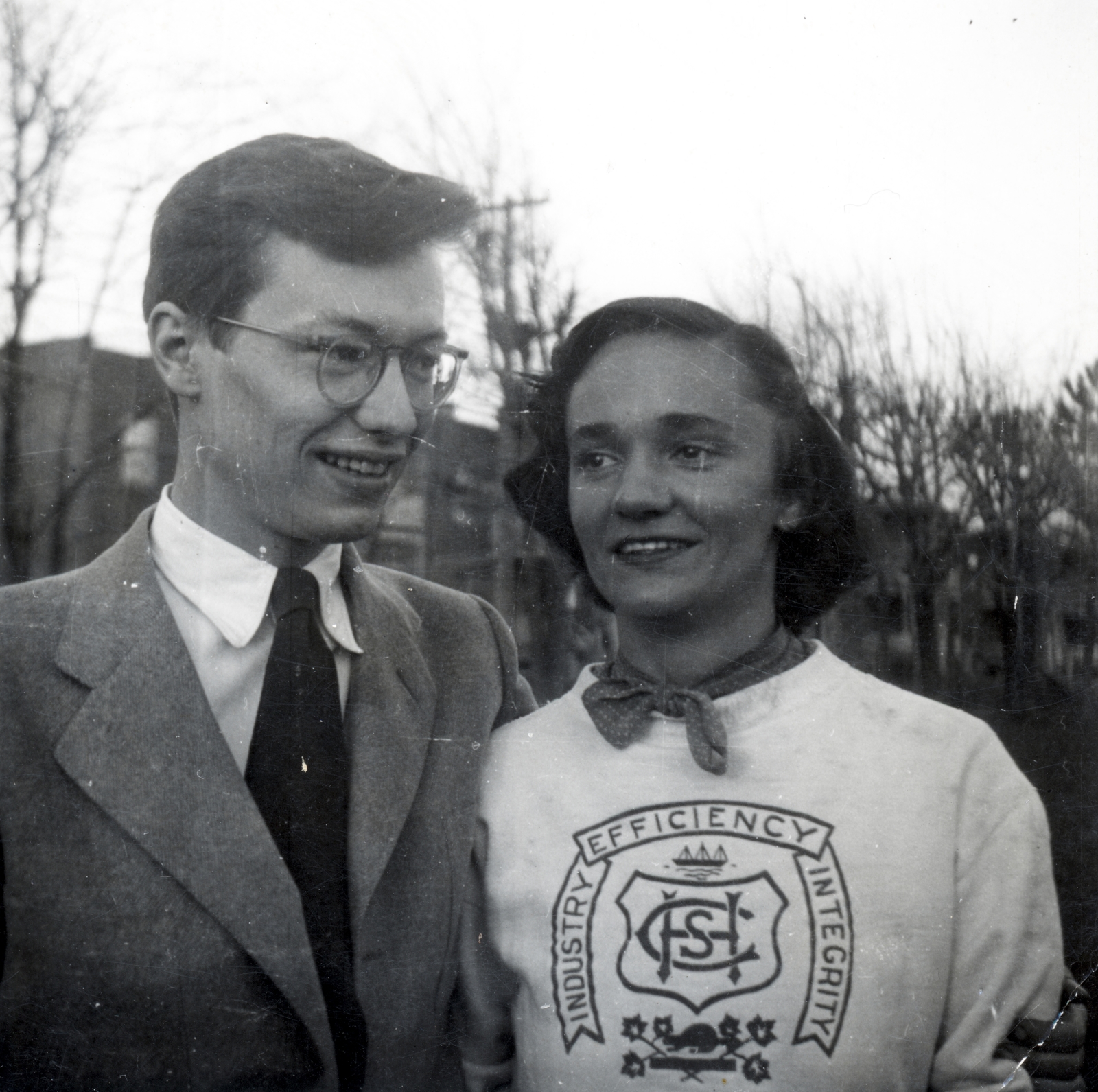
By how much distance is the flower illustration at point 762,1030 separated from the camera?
2145 mm

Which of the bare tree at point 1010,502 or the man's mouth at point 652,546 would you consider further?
the bare tree at point 1010,502

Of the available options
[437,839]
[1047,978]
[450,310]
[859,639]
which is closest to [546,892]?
[437,839]

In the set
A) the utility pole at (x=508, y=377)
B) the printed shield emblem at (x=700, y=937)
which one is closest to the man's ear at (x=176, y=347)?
the utility pole at (x=508, y=377)

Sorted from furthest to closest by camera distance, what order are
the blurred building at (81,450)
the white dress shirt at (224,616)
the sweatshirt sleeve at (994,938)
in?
the blurred building at (81,450) → the white dress shirt at (224,616) → the sweatshirt sleeve at (994,938)

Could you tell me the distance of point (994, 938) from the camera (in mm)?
2162

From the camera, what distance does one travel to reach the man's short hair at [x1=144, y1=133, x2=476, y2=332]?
7.34 ft

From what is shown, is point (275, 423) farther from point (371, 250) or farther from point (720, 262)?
point (720, 262)

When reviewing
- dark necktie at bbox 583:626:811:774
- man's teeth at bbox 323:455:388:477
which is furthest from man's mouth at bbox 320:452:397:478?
dark necktie at bbox 583:626:811:774

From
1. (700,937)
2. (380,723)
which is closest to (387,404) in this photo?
(380,723)

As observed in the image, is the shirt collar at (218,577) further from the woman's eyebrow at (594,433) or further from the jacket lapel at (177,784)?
the woman's eyebrow at (594,433)

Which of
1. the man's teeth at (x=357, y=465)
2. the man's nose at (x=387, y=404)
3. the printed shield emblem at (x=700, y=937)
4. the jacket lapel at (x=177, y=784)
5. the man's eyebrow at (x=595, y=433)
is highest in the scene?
the man's nose at (x=387, y=404)

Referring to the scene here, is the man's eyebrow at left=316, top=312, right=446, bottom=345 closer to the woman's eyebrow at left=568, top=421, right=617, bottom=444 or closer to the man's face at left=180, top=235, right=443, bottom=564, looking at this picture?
the man's face at left=180, top=235, right=443, bottom=564

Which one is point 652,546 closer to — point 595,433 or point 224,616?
point 595,433

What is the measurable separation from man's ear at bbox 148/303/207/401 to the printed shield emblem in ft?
4.53
